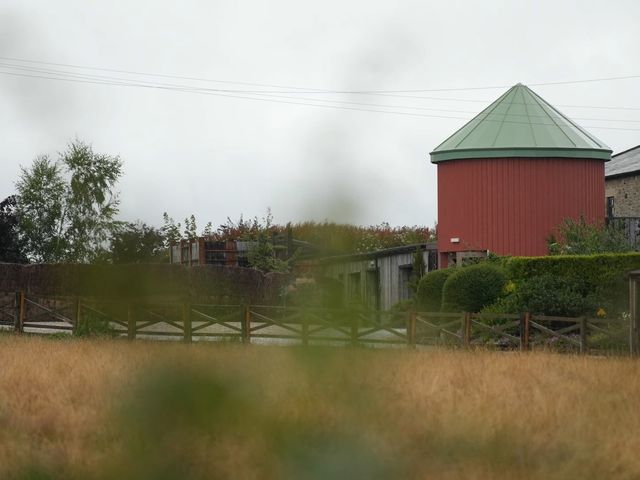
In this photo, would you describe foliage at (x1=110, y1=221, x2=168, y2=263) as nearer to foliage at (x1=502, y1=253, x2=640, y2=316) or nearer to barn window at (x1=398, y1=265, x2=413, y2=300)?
foliage at (x1=502, y1=253, x2=640, y2=316)

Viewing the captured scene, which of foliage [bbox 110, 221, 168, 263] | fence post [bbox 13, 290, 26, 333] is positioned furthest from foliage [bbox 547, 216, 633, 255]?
foliage [bbox 110, 221, 168, 263]

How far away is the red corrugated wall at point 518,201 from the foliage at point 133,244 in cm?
3824

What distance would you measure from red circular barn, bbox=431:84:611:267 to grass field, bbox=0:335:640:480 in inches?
925

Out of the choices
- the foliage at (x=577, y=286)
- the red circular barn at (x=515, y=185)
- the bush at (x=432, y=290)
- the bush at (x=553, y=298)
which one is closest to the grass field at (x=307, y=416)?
the bush at (x=553, y=298)

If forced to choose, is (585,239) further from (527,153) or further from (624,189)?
(624,189)

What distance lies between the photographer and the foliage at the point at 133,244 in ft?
8.12

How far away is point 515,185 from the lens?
40.7 metres

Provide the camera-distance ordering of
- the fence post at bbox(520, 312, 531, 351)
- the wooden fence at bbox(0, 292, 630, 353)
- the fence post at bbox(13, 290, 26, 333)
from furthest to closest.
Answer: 1. the fence post at bbox(13, 290, 26, 333)
2. the fence post at bbox(520, 312, 531, 351)
3. the wooden fence at bbox(0, 292, 630, 353)

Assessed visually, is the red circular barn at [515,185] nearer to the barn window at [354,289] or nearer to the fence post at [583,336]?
the fence post at [583,336]

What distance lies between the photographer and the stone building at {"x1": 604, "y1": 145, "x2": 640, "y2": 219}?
47.4 meters

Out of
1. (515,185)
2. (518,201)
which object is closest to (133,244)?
(518,201)

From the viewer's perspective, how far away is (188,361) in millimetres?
2650

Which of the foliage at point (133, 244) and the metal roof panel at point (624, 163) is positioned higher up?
the metal roof panel at point (624, 163)

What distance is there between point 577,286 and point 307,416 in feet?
93.3
